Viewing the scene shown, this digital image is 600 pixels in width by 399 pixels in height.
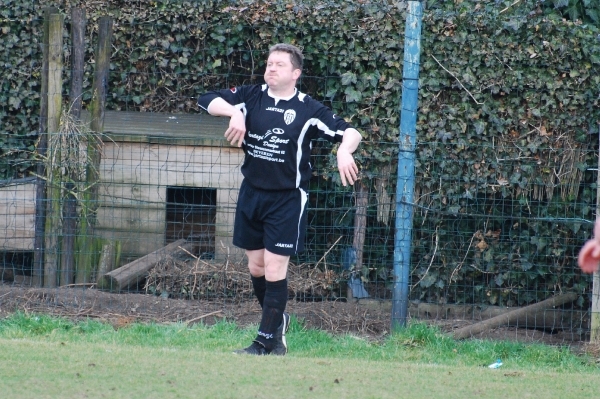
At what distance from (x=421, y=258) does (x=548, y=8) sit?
2707 millimetres

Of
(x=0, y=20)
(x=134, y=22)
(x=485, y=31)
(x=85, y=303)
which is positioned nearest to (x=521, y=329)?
(x=485, y=31)

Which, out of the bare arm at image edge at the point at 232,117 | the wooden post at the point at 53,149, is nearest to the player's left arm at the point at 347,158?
the bare arm at image edge at the point at 232,117

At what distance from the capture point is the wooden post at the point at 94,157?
6.98 metres

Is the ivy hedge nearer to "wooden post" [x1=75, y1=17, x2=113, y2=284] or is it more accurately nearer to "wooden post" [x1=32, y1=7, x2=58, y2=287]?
"wooden post" [x1=32, y1=7, x2=58, y2=287]

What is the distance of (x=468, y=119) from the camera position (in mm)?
7039

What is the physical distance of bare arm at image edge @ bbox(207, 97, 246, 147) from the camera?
5.18 m

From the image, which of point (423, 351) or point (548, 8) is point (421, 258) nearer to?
point (423, 351)

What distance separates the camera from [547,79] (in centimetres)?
693

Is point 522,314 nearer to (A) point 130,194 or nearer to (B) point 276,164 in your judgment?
(B) point 276,164

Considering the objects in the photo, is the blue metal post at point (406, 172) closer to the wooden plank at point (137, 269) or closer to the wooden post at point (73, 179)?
the wooden plank at point (137, 269)

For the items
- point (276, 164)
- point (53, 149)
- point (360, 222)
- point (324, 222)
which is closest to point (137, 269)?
point (53, 149)

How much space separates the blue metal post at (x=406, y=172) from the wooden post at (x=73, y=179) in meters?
2.74

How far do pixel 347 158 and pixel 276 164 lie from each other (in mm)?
567

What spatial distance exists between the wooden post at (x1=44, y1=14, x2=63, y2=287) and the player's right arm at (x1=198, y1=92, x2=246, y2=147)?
1979 mm
